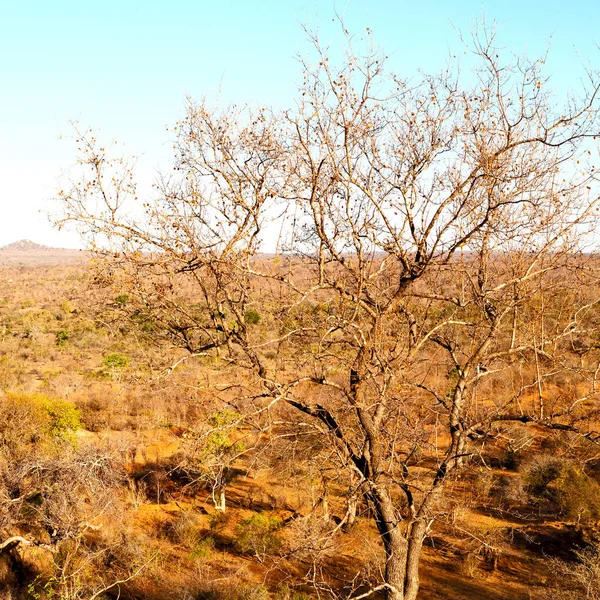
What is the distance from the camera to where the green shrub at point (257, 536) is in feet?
37.3

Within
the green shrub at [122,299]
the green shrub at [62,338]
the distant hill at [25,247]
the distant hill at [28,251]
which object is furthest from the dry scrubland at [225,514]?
the distant hill at [25,247]

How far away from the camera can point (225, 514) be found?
529 inches

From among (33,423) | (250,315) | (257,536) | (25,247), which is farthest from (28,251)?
(250,315)

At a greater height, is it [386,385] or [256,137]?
[256,137]

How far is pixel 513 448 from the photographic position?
4699 millimetres

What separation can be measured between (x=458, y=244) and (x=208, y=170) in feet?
7.68

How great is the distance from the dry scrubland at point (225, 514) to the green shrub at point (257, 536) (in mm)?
39

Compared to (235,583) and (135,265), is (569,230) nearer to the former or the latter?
(135,265)

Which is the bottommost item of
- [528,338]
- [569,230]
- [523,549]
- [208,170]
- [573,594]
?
[523,549]

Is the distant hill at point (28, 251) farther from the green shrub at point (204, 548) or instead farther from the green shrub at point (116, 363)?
the green shrub at point (204, 548)

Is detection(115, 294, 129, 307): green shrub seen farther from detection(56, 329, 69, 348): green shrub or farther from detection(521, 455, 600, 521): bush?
detection(56, 329, 69, 348): green shrub

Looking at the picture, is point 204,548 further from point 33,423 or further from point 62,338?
point 62,338

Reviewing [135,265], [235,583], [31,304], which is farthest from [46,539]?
[31,304]

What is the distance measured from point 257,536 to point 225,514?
2.07 meters
